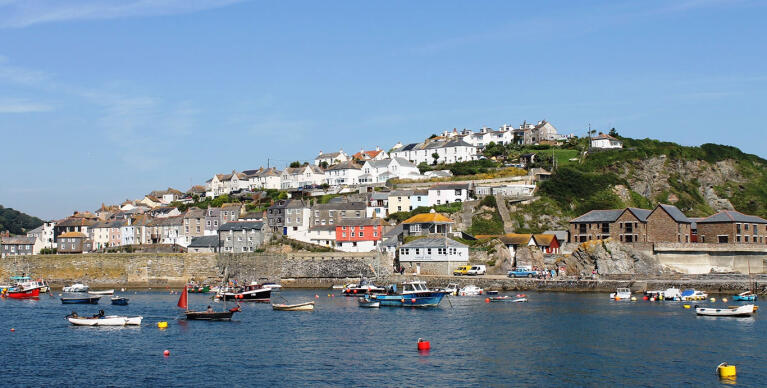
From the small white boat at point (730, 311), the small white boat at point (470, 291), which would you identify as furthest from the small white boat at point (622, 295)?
the small white boat at point (470, 291)

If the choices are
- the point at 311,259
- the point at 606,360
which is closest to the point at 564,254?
the point at 311,259

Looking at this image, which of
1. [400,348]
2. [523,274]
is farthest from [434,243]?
[400,348]

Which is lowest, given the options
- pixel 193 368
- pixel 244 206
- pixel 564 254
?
pixel 193 368

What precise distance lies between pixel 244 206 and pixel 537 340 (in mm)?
69876

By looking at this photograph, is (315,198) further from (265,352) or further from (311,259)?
(265,352)

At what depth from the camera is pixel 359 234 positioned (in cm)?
8525

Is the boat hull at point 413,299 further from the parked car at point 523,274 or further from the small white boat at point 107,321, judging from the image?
the small white boat at point 107,321

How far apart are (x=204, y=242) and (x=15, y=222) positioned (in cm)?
12366

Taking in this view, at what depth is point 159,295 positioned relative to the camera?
7256 centimetres

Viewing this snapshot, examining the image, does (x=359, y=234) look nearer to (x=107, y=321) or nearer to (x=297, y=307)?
(x=297, y=307)

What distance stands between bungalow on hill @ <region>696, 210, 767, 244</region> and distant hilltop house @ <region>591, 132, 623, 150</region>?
35224mm

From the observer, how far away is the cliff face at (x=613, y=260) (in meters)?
71.8

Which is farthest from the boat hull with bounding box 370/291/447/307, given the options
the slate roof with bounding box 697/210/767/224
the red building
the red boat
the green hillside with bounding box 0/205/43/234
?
the green hillside with bounding box 0/205/43/234

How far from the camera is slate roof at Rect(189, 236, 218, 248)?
91.1 meters
